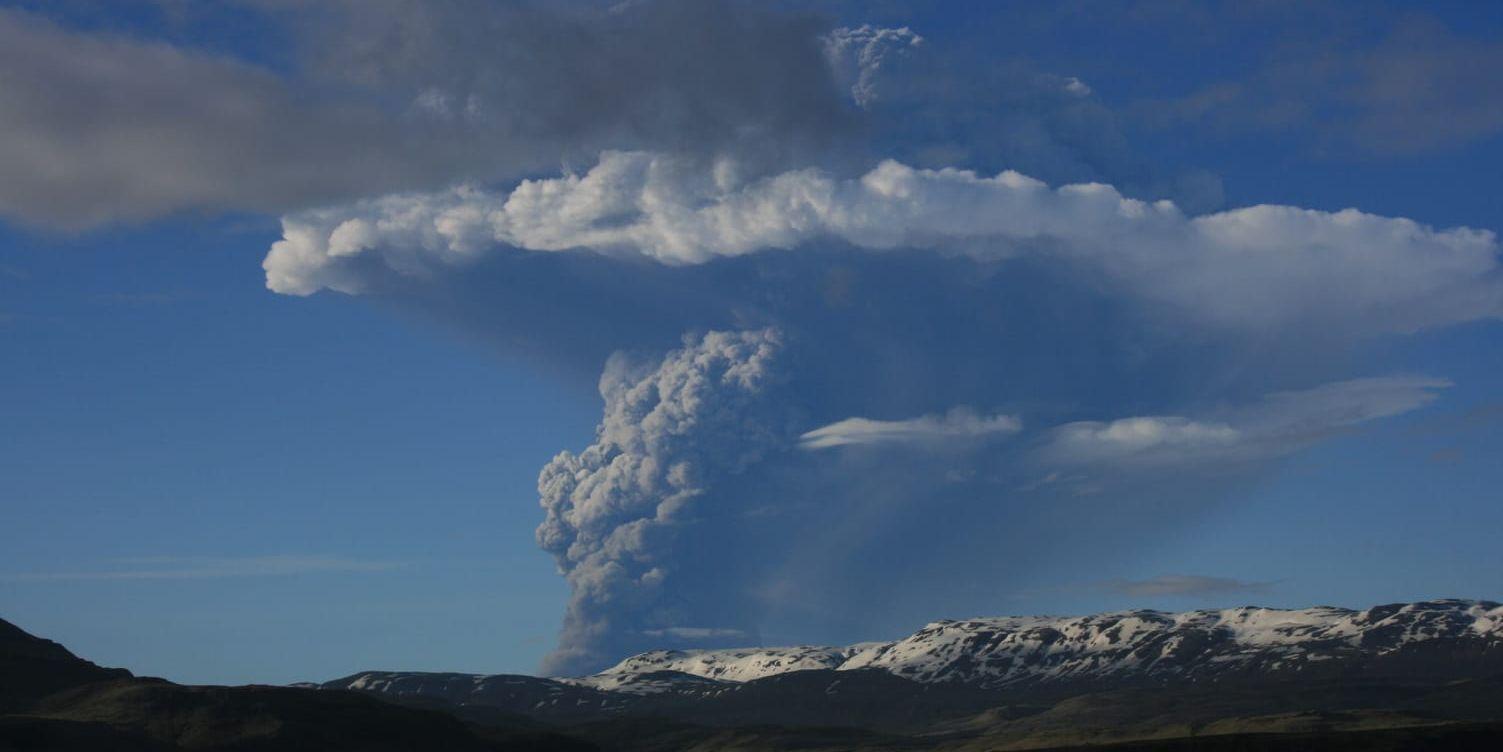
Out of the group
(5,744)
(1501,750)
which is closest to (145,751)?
(5,744)

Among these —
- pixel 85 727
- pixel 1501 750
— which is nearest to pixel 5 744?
pixel 85 727

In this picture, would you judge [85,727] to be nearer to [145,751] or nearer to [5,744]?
[145,751]

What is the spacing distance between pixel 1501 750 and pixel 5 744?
216238mm

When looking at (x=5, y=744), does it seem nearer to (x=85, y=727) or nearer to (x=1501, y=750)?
(x=85, y=727)

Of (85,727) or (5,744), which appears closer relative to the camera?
(5,744)

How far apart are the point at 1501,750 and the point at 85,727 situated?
21533 centimetres

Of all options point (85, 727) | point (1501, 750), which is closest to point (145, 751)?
point (85, 727)

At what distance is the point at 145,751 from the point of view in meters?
199

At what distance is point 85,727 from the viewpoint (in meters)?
199

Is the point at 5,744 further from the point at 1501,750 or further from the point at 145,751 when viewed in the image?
the point at 1501,750

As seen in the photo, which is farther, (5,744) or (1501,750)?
(1501,750)

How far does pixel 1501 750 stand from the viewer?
19962 cm

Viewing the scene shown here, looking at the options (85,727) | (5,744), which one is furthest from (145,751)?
(5,744)

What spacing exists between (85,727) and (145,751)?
9729mm
